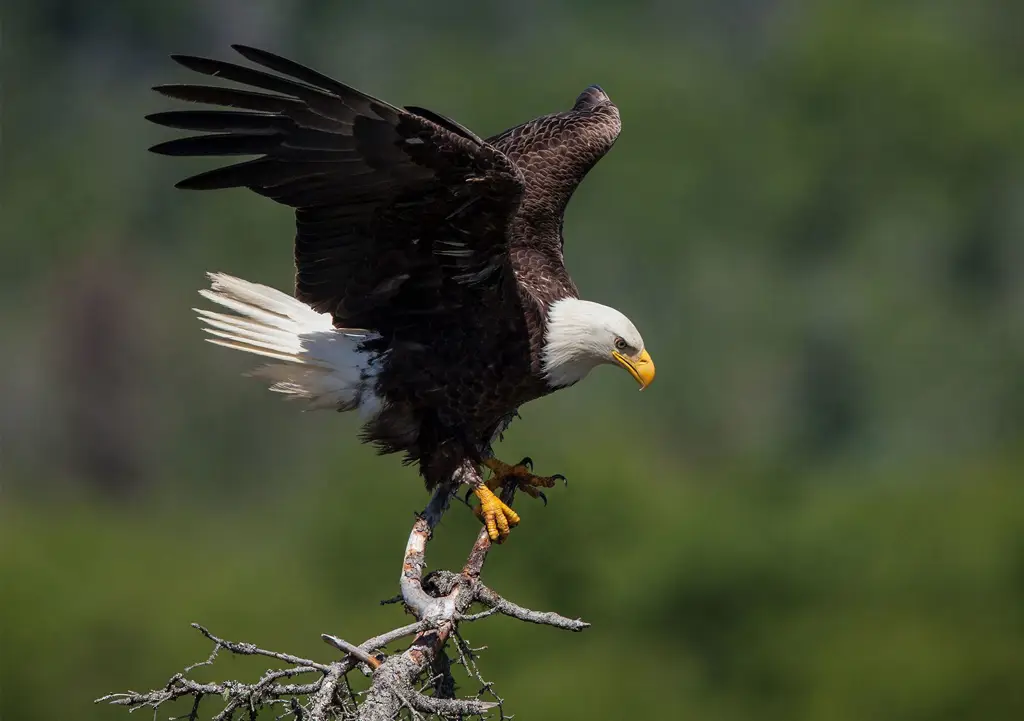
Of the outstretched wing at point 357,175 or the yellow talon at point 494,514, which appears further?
the yellow talon at point 494,514

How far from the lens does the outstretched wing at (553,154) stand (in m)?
7.38

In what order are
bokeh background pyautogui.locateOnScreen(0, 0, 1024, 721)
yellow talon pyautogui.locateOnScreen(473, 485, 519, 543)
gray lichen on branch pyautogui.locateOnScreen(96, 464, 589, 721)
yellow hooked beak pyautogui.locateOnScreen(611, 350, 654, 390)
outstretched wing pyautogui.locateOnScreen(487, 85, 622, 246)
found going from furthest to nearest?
bokeh background pyautogui.locateOnScreen(0, 0, 1024, 721) → outstretched wing pyautogui.locateOnScreen(487, 85, 622, 246) → yellow hooked beak pyautogui.locateOnScreen(611, 350, 654, 390) → yellow talon pyautogui.locateOnScreen(473, 485, 519, 543) → gray lichen on branch pyautogui.locateOnScreen(96, 464, 589, 721)

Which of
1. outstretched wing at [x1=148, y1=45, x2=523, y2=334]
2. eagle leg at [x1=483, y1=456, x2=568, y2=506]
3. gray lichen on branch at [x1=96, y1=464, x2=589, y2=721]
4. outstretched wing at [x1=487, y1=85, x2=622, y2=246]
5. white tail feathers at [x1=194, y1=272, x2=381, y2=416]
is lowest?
gray lichen on branch at [x1=96, y1=464, x2=589, y2=721]

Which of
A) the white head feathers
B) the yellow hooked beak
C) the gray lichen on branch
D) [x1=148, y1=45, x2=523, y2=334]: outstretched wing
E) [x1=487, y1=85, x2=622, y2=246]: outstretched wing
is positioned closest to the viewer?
the gray lichen on branch

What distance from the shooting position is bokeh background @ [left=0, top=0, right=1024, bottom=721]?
2388cm

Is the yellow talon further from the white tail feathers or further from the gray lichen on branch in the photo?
the gray lichen on branch

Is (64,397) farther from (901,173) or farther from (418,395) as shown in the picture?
(418,395)

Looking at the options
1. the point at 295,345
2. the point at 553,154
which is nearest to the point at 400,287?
the point at 295,345

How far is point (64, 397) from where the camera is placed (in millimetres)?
37219

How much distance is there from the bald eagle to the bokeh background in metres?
13.6

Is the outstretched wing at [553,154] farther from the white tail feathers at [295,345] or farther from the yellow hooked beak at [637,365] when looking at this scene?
the white tail feathers at [295,345]

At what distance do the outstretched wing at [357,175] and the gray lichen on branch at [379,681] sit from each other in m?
1.28

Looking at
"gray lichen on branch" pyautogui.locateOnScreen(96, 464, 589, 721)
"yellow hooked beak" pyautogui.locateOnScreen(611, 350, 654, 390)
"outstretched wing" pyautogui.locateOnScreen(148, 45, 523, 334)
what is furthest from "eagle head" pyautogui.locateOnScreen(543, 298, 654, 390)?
"gray lichen on branch" pyautogui.locateOnScreen(96, 464, 589, 721)

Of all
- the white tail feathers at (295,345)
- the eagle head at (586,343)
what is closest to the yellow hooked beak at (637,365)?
the eagle head at (586,343)
